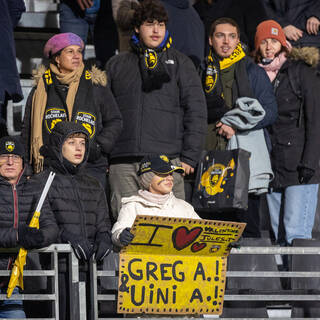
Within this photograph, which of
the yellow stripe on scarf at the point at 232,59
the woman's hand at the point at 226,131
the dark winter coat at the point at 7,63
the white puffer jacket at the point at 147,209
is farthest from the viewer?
the yellow stripe on scarf at the point at 232,59

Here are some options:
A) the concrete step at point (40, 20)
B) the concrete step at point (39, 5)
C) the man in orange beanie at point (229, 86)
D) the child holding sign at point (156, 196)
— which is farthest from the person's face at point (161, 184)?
the concrete step at point (39, 5)

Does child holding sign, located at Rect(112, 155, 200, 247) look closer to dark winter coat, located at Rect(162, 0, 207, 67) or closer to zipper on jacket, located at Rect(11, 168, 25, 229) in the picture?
zipper on jacket, located at Rect(11, 168, 25, 229)

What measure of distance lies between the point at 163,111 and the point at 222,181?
0.80 meters

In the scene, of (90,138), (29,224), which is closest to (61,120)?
(90,138)

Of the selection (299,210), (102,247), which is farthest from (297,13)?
(102,247)

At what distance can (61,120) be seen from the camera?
8.23 metres

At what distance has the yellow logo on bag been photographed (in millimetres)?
8633

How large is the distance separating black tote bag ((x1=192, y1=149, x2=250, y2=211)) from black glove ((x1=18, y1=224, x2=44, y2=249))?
2223 millimetres

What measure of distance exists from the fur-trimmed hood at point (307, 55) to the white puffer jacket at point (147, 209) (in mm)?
2319

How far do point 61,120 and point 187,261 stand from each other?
6.14 feet

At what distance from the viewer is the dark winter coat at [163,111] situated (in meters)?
8.47

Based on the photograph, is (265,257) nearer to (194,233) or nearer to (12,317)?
(194,233)

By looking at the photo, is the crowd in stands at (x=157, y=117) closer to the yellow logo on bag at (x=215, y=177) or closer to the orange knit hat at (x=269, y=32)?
the orange knit hat at (x=269, y=32)

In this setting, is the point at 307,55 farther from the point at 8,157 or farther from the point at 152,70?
the point at 8,157
